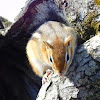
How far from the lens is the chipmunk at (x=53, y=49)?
10.1 ft

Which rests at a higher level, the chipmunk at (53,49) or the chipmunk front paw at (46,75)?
the chipmunk at (53,49)

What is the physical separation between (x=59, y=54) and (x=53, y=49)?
0.19 metres

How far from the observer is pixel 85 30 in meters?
4.46

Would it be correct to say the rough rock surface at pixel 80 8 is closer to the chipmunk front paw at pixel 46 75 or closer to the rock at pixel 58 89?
the chipmunk front paw at pixel 46 75

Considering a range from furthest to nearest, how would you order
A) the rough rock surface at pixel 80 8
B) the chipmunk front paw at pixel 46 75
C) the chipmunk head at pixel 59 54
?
the rough rock surface at pixel 80 8 → the chipmunk front paw at pixel 46 75 → the chipmunk head at pixel 59 54

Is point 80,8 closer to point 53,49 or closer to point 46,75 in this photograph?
point 53,49

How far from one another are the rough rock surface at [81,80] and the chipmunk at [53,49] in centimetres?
31

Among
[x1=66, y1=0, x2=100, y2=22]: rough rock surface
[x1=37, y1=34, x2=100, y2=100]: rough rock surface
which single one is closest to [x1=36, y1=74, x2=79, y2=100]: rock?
[x1=37, y1=34, x2=100, y2=100]: rough rock surface

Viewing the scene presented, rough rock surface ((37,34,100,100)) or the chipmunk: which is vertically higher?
the chipmunk

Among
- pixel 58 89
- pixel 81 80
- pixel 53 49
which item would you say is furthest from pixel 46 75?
pixel 53 49

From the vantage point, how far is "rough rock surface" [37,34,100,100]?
3381 mm

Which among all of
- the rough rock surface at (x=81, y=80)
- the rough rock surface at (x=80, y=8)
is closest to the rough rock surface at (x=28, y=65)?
the rough rock surface at (x=81, y=80)

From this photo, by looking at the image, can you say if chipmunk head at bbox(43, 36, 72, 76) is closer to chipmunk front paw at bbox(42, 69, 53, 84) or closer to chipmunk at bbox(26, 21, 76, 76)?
chipmunk at bbox(26, 21, 76, 76)

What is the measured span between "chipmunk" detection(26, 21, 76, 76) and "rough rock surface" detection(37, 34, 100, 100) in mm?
313
